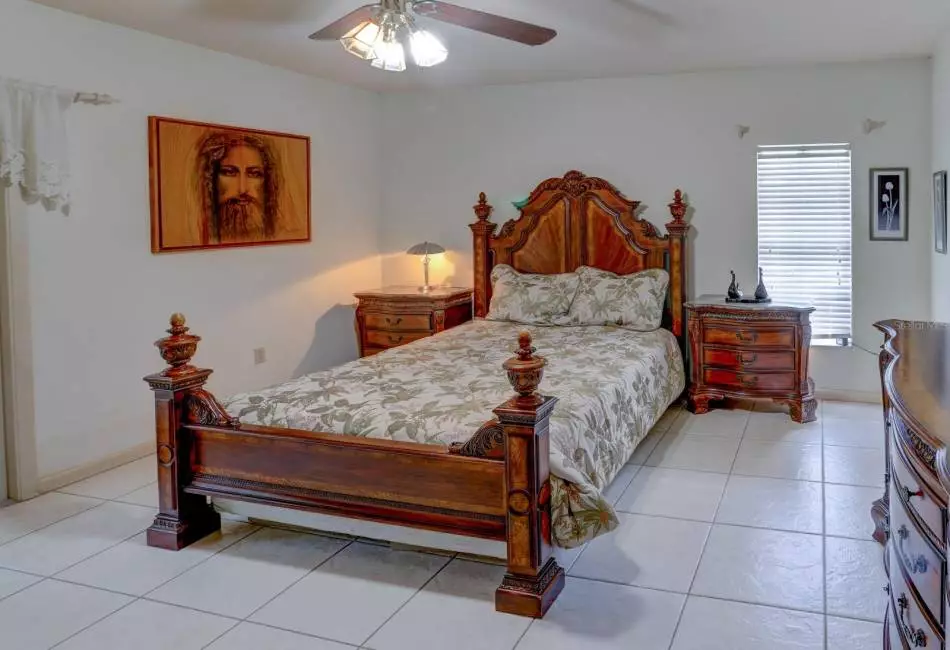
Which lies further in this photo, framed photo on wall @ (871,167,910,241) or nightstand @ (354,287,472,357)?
nightstand @ (354,287,472,357)

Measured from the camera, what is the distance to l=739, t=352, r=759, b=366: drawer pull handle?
5145mm

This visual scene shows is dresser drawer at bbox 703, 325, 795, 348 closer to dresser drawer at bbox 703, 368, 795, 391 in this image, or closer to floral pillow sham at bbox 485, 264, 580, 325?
dresser drawer at bbox 703, 368, 795, 391

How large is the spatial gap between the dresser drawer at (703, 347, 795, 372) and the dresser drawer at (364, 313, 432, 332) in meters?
1.89

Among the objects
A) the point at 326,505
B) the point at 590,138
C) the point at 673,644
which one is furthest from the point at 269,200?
the point at 673,644

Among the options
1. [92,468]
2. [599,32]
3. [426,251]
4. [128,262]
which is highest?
[599,32]

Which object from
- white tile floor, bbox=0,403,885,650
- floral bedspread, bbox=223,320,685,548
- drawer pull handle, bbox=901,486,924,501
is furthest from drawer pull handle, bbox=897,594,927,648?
floral bedspread, bbox=223,320,685,548

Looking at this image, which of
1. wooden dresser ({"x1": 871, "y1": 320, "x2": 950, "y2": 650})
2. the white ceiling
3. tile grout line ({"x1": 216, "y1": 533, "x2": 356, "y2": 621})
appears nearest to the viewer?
wooden dresser ({"x1": 871, "y1": 320, "x2": 950, "y2": 650})

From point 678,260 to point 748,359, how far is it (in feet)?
2.73

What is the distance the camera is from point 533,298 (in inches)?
219

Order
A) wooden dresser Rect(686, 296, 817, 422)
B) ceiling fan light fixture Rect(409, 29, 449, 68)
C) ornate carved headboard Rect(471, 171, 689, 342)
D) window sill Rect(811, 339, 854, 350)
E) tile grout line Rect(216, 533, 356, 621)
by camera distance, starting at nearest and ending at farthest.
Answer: tile grout line Rect(216, 533, 356, 621) < ceiling fan light fixture Rect(409, 29, 449, 68) < wooden dresser Rect(686, 296, 817, 422) < window sill Rect(811, 339, 854, 350) < ornate carved headboard Rect(471, 171, 689, 342)

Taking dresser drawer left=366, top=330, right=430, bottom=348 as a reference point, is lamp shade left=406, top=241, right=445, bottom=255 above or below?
A: above

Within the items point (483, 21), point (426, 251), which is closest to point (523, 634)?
point (483, 21)

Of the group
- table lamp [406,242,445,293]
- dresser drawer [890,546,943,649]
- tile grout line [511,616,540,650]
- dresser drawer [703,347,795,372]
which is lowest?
tile grout line [511,616,540,650]

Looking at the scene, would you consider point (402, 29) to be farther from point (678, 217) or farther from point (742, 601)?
point (678, 217)
